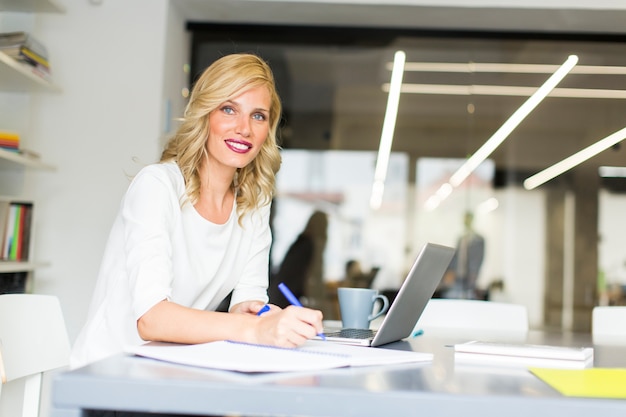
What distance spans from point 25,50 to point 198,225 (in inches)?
84.8

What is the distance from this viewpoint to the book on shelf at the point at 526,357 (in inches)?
51.9

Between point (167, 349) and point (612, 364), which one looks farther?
point (612, 364)

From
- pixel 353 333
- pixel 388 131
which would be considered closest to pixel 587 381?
pixel 353 333

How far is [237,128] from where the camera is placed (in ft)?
6.61

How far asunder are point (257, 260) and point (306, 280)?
2.80 meters

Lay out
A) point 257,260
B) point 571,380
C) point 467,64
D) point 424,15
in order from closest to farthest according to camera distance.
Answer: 1. point 571,380
2. point 257,260
3. point 424,15
4. point 467,64

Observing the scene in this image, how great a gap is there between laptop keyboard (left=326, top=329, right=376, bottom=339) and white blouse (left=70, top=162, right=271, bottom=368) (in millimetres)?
324

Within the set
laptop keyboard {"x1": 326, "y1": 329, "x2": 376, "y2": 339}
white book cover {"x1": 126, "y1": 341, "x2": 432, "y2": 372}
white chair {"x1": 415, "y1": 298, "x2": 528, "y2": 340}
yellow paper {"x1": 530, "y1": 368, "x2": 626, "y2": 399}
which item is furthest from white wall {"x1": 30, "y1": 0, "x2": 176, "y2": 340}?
yellow paper {"x1": 530, "y1": 368, "x2": 626, "y2": 399}

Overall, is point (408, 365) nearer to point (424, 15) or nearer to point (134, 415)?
point (134, 415)

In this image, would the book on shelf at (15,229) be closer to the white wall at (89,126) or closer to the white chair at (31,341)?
the white wall at (89,126)

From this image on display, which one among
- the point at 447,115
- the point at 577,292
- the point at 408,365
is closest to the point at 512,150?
the point at 447,115

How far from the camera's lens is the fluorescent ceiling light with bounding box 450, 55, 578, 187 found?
488 cm

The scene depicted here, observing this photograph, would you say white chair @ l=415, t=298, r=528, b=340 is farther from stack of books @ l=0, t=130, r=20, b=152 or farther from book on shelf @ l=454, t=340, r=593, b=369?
stack of books @ l=0, t=130, r=20, b=152

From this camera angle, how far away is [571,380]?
3.69 feet
